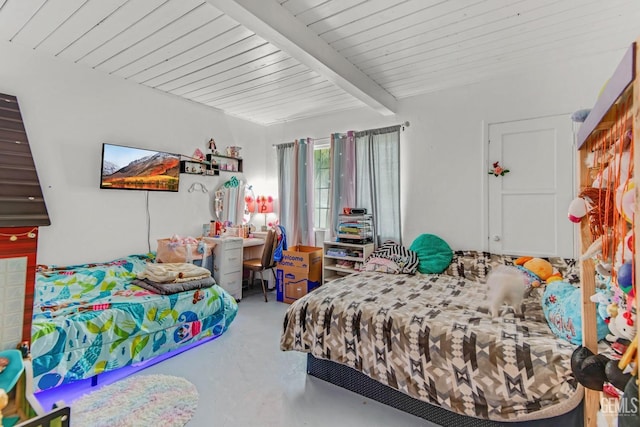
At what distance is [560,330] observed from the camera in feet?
5.30

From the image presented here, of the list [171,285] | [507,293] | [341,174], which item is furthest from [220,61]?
[507,293]

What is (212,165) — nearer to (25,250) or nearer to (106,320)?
(106,320)

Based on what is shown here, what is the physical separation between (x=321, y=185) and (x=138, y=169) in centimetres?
234

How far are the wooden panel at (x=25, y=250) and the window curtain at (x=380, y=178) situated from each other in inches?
127

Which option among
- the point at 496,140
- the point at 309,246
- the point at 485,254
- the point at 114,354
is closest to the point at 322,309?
the point at 114,354

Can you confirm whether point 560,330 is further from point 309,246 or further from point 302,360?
point 309,246

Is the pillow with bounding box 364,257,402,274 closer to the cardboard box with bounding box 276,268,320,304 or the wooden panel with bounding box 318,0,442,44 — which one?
the cardboard box with bounding box 276,268,320,304

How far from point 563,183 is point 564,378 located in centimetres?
204

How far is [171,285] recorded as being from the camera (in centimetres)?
270

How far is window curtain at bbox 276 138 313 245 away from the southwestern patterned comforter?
2028 millimetres

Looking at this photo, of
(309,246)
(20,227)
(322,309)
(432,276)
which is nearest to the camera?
(20,227)

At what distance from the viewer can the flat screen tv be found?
3143 mm

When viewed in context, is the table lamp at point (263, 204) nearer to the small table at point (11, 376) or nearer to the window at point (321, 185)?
the window at point (321, 185)

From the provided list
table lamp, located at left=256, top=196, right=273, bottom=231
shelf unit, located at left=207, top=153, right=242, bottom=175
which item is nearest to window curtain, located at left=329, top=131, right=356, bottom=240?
table lamp, located at left=256, top=196, right=273, bottom=231
